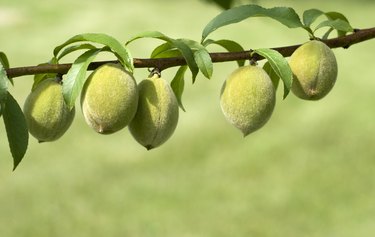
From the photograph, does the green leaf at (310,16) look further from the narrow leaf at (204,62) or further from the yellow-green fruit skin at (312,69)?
the narrow leaf at (204,62)

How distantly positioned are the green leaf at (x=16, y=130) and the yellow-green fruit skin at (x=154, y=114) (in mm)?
121

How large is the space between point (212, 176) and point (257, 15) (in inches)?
81.8

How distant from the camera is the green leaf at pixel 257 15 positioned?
0.89 metres

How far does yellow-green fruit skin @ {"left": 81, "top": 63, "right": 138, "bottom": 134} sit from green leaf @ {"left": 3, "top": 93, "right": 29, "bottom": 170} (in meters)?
0.07

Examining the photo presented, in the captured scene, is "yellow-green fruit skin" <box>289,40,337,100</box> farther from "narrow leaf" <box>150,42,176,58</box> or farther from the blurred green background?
the blurred green background

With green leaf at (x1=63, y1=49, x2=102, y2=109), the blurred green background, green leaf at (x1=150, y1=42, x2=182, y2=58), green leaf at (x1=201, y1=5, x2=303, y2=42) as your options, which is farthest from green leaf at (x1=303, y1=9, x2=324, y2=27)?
the blurred green background

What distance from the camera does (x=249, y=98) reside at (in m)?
0.83

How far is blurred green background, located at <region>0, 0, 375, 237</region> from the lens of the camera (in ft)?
8.55

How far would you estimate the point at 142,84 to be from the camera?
0.82 metres

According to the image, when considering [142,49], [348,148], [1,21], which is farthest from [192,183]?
[1,21]

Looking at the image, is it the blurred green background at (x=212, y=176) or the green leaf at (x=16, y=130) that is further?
the blurred green background at (x=212, y=176)

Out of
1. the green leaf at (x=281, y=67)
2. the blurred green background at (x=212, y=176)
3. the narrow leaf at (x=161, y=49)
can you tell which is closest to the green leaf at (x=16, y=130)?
the narrow leaf at (x=161, y=49)

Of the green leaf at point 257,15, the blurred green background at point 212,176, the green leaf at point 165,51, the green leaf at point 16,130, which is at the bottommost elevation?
the blurred green background at point 212,176

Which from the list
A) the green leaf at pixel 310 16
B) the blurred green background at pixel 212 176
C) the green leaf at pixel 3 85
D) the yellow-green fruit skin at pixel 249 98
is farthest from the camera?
the blurred green background at pixel 212 176
